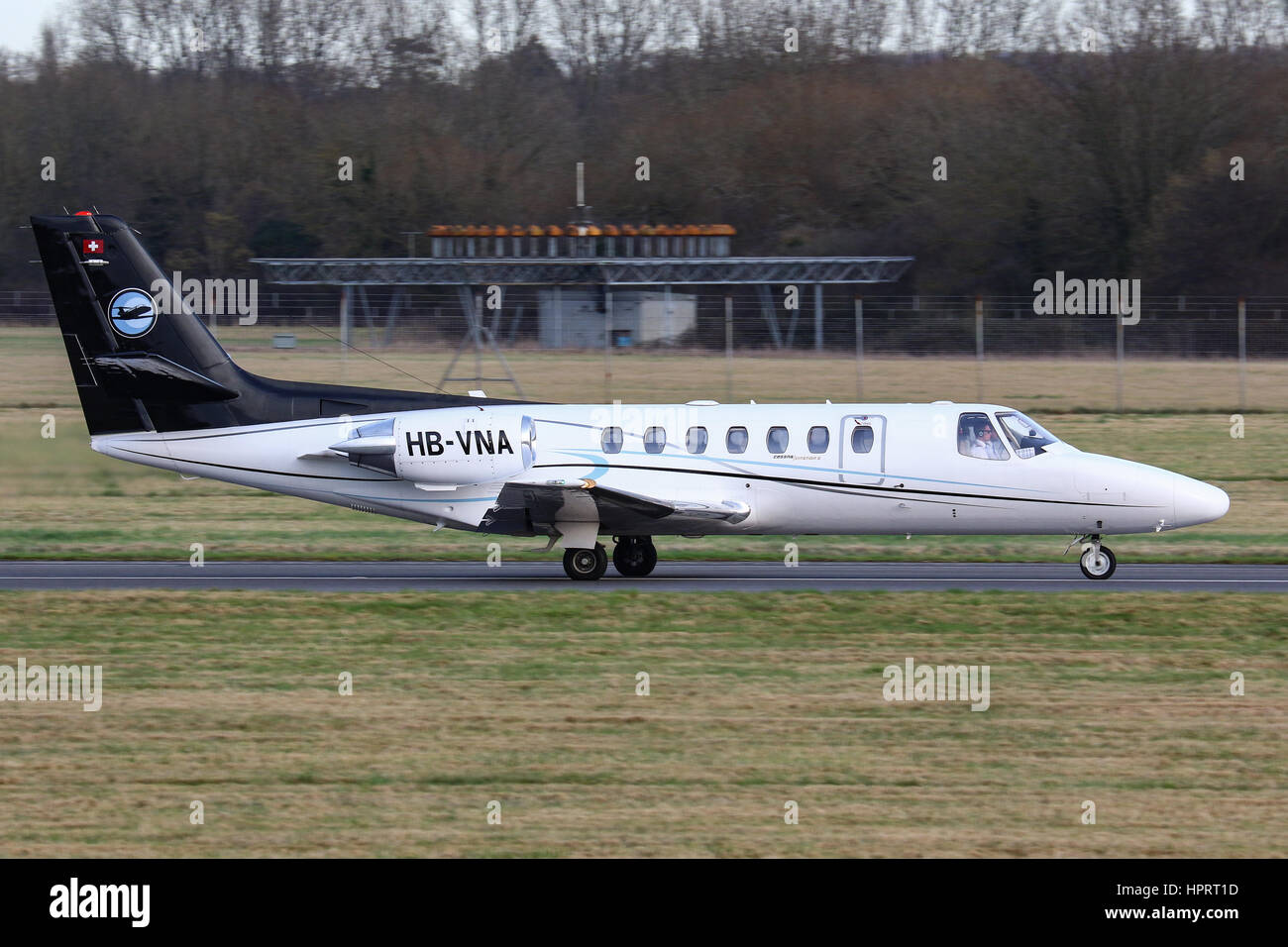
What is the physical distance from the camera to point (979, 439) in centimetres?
1845

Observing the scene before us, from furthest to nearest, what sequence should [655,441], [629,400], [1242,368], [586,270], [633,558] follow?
[586,270], [1242,368], [629,400], [633,558], [655,441]

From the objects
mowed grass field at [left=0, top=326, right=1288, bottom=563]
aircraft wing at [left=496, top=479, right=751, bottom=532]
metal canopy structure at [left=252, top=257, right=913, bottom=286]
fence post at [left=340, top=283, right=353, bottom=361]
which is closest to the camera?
aircraft wing at [left=496, top=479, right=751, bottom=532]

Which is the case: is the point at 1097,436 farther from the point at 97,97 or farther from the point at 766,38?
the point at 97,97

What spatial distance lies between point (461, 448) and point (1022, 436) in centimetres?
693

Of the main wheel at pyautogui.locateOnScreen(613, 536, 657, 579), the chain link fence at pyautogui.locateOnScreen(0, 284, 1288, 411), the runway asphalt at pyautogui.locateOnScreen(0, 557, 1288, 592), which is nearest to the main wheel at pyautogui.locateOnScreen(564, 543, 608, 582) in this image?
the runway asphalt at pyautogui.locateOnScreen(0, 557, 1288, 592)

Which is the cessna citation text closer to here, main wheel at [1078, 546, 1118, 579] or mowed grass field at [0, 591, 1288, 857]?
main wheel at [1078, 546, 1118, 579]

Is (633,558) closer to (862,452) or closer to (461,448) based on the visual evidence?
(461,448)

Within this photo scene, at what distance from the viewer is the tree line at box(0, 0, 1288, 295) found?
47.3 m

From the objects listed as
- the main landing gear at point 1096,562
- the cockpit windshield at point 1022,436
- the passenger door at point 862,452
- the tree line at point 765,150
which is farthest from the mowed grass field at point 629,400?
the tree line at point 765,150

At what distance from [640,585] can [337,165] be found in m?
34.0

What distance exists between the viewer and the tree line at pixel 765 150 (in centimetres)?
4731

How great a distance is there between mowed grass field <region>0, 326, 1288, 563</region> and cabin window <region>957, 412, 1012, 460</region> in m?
3.51

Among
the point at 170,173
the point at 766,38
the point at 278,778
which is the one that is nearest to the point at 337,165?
the point at 170,173

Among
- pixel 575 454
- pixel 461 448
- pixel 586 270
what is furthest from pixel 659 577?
pixel 586 270
